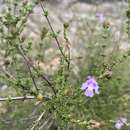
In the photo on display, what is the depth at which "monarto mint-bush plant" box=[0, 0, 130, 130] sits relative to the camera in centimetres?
259

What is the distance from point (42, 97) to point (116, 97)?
144 cm

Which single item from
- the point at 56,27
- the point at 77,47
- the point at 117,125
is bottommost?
the point at 117,125

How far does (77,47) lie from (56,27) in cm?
56

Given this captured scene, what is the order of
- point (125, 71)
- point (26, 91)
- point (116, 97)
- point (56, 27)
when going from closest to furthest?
point (26, 91)
point (116, 97)
point (125, 71)
point (56, 27)

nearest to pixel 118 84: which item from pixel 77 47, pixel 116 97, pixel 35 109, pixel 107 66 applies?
pixel 116 97

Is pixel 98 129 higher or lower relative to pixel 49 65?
lower

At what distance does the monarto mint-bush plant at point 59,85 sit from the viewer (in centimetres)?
259

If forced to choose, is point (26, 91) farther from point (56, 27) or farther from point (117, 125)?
point (56, 27)

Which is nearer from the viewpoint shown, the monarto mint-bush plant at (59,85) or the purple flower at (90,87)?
the monarto mint-bush plant at (59,85)

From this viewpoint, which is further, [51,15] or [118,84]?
[51,15]

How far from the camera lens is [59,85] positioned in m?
2.66

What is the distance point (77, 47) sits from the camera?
484 centimetres

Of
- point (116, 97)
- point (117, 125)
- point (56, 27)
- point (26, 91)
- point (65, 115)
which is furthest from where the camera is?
point (56, 27)

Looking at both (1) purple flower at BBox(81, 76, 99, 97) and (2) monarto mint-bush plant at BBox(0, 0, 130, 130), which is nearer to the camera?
(2) monarto mint-bush plant at BBox(0, 0, 130, 130)
